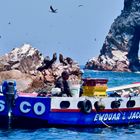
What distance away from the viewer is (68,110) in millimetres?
36344

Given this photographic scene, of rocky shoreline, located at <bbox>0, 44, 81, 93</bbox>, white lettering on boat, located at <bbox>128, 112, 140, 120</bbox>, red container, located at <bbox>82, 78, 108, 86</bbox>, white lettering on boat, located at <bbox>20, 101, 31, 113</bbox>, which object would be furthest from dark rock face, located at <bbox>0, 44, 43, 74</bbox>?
white lettering on boat, located at <bbox>20, 101, 31, 113</bbox>

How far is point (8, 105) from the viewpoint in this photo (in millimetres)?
35031

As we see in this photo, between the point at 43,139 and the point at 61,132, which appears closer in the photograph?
the point at 43,139

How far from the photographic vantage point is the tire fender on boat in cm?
3656

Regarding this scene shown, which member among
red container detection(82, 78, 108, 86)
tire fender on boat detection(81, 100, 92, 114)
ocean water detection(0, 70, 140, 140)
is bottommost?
ocean water detection(0, 70, 140, 140)

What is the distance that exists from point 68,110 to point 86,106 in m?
1.11

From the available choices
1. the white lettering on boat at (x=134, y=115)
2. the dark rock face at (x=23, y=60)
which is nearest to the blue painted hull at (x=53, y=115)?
the white lettering on boat at (x=134, y=115)

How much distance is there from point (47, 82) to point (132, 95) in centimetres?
1479

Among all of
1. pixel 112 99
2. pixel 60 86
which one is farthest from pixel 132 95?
pixel 60 86

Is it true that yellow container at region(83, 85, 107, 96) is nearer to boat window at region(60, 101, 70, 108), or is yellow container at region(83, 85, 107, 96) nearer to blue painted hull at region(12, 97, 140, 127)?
blue painted hull at region(12, 97, 140, 127)

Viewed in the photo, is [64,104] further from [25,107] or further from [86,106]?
[25,107]

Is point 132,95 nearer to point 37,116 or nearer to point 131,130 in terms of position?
point 131,130

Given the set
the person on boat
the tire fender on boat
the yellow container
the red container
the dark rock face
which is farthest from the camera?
the dark rock face

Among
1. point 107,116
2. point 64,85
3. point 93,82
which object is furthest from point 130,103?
point 64,85
